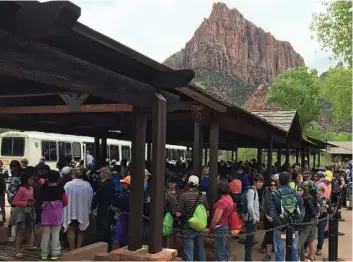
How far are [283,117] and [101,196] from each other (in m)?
8.70

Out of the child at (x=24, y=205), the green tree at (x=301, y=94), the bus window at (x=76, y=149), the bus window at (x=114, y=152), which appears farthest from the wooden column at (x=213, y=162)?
the green tree at (x=301, y=94)

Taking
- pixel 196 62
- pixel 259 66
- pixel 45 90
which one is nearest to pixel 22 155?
pixel 45 90

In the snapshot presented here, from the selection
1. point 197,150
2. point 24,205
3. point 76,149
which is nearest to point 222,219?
point 197,150

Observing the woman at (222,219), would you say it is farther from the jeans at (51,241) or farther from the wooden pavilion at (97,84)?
the jeans at (51,241)

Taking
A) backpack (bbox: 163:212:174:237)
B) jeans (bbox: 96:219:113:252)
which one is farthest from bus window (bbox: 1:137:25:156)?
backpack (bbox: 163:212:174:237)

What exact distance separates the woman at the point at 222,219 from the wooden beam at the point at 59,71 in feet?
6.46

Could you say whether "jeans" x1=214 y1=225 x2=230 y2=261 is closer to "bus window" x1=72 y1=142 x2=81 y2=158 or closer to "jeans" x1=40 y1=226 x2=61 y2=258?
"jeans" x1=40 y1=226 x2=61 y2=258

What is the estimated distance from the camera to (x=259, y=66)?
418 ft

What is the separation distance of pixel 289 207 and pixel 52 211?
3492 mm

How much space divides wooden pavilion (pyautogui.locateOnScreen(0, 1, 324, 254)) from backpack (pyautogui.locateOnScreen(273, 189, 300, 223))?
6.26 ft

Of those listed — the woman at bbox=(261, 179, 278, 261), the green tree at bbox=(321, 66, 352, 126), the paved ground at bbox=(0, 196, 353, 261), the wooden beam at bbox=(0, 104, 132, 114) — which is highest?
the green tree at bbox=(321, 66, 352, 126)

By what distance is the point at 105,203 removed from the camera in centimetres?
707

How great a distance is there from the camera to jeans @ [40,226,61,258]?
636 cm

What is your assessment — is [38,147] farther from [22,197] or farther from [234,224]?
[234,224]
